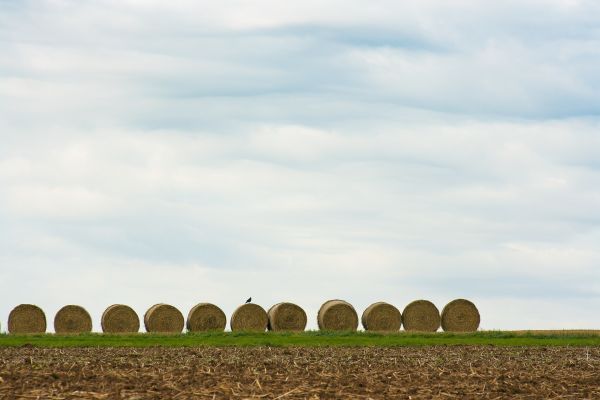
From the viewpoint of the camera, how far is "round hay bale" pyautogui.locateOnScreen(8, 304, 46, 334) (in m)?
42.8

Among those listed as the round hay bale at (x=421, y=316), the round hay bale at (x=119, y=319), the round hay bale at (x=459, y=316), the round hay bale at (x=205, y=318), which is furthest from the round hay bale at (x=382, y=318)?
the round hay bale at (x=119, y=319)

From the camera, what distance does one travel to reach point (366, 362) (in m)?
25.6

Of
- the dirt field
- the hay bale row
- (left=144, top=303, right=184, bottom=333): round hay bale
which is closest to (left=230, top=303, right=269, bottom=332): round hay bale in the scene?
the hay bale row

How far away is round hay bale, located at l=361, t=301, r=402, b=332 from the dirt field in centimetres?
1339

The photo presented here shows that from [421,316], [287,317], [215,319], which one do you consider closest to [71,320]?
[215,319]

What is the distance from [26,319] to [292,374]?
24610mm

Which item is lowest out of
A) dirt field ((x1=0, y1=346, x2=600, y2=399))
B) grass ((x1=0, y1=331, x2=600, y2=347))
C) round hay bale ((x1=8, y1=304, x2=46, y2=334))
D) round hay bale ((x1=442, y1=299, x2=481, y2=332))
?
dirt field ((x1=0, y1=346, x2=600, y2=399))

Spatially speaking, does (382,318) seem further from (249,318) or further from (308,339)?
(308,339)

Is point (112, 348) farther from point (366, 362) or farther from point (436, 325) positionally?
point (436, 325)

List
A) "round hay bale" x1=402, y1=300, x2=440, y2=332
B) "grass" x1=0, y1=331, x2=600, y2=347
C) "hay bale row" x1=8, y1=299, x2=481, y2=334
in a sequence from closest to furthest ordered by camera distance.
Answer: "grass" x1=0, y1=331, x2=600, y2=347
"hay bale row" x1=8, y1=299, x2=481, y2=334
"round hay bale" x1=402, y1=300, x2=440, y2=332

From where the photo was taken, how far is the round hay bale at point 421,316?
44688mm

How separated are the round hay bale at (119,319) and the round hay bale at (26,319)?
2466mm

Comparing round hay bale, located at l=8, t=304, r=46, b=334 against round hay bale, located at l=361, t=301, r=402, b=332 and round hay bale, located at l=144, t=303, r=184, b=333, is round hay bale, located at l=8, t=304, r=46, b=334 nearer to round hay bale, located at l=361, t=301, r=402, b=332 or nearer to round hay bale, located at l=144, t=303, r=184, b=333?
round hay bale, located at l=144, t=303, r=184, b=333

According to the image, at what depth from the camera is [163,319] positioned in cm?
4294
